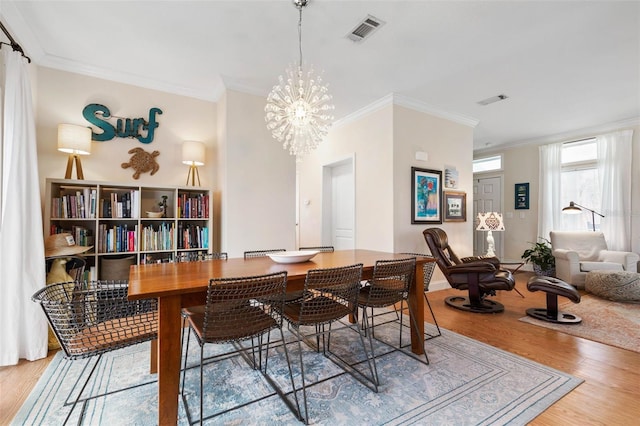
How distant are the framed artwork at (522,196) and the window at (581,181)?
589mm

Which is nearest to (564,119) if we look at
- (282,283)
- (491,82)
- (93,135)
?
(491,82)

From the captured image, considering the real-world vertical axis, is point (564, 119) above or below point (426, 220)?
above

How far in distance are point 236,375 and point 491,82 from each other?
4.22 metres

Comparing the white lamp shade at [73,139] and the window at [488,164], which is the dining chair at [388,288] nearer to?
the white lamp shade at [73,139]

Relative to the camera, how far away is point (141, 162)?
3512 millimetres

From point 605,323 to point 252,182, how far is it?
166 inches

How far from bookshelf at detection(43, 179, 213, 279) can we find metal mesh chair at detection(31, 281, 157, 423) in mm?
1002

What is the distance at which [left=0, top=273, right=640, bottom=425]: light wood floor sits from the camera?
1.70 m

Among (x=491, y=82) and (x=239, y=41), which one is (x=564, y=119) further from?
(x=239, y=41)

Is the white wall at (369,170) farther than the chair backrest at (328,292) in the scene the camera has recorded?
Yes

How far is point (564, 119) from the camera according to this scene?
4949 millimetres

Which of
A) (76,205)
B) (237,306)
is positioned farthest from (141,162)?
(237,306)

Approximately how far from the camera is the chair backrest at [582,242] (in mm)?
4906

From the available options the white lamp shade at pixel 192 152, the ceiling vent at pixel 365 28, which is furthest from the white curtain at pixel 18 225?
the ceiling vent at pixel 365 28
